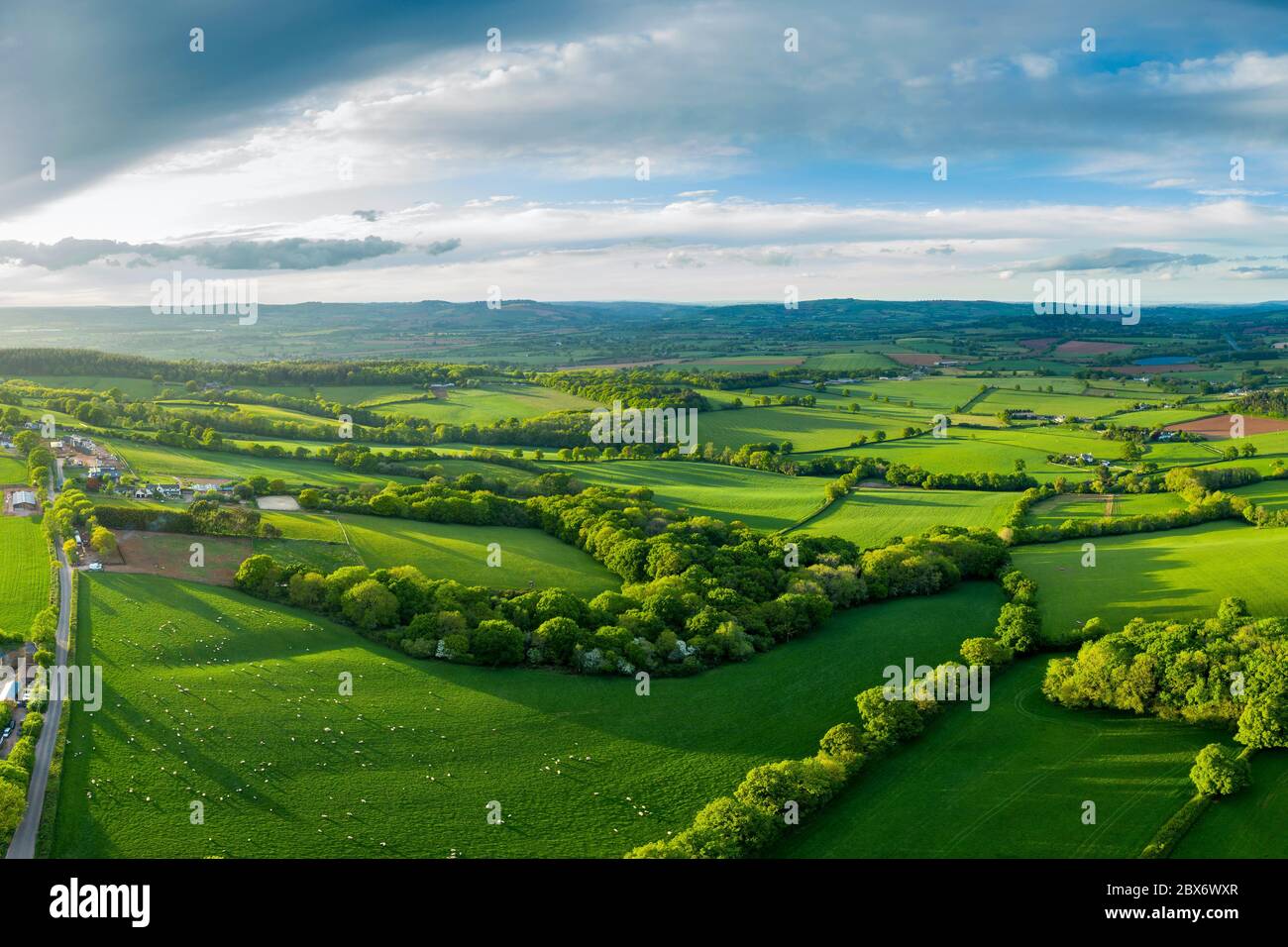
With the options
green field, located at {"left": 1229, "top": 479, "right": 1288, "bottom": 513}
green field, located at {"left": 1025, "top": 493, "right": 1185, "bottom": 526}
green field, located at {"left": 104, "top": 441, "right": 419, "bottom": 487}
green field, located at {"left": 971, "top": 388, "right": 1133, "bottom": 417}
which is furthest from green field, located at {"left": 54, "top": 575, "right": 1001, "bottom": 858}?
green field, located at {"left": 971, "top": 388, "right": 1133, "bottom": 417}

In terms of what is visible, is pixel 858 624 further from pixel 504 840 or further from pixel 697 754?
pixel 504 840

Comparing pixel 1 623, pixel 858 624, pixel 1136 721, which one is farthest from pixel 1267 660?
pixel 1 623

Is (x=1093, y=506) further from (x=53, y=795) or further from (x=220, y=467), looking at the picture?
(x=220, y=467)

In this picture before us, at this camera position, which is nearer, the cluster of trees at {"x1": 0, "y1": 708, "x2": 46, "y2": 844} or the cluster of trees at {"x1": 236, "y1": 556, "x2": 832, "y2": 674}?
the cluster of trees at {"x1": 0, "y1": 708, "x2": 46, "y2": 844}

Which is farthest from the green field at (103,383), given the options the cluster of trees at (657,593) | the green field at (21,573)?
the cluster of trees at (657,593)

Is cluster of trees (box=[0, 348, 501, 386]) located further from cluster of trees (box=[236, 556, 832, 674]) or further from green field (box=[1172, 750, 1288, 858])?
green field (box=[1172, 750, 1288, 858])

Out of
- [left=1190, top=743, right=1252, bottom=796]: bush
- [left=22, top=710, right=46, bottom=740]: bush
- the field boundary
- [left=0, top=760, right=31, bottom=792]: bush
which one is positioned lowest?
[left=1190, top=743, right=1252, bottom=796]: bush

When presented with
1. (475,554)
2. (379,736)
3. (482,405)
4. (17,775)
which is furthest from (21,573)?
(482,405)
